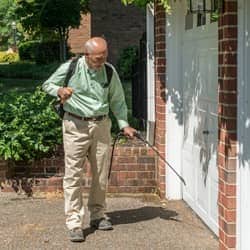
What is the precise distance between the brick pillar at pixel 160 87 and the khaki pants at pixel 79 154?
60.8 inches

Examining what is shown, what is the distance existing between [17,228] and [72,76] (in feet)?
5.52

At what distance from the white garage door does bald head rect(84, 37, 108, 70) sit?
3.25 ft

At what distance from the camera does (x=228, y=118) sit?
545 centimetres

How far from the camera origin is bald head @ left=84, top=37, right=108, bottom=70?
20.2 feet

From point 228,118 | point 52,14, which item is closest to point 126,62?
point 52,14

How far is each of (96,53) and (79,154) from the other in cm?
94

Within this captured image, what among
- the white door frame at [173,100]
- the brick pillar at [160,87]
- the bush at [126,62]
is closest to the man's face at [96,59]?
the white door frame at [173,100]

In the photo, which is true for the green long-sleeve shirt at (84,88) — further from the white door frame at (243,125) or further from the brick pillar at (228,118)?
the white door frame at (243,125)

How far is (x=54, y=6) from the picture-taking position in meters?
24.0

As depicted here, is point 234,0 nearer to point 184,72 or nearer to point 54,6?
point 184,72

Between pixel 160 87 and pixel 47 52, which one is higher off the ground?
pixel 47 52

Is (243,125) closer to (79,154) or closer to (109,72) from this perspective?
(109,72)

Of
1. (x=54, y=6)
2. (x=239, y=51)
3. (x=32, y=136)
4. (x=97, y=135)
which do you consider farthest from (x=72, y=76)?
(x=54, y=6)

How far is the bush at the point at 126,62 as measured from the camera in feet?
73.5
